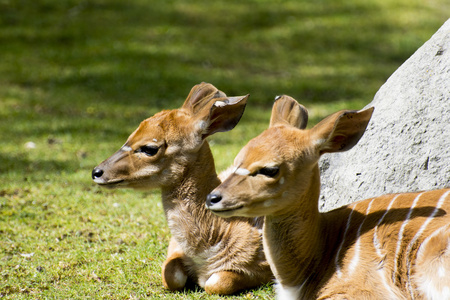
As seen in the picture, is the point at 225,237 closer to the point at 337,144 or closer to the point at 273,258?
the point at 273,258

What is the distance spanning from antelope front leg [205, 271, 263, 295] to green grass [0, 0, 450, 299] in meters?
0.08

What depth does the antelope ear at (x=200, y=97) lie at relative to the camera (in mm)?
4977

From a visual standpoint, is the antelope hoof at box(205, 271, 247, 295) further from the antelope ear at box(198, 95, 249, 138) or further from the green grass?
the antelope ear at box(198, 95, 249, 138)

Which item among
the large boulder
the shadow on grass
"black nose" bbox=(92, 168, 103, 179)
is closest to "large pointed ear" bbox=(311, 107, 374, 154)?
the large boulder

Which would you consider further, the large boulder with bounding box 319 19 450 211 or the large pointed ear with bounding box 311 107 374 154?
the large boulder with bounding box 319 19 450 211

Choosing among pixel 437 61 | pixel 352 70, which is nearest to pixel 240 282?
pixel 437 61

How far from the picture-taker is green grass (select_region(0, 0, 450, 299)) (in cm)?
549

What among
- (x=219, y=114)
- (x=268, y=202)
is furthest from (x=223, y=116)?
(x=268, y=202)

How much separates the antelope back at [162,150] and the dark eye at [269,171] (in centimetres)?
104

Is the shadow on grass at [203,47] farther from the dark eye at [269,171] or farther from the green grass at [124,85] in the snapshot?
the dark eye at [269,171]

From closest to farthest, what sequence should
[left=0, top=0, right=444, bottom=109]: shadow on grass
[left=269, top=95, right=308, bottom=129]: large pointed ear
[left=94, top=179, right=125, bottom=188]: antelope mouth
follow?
[left=269, top=95, right=308, bottom=129]: large pointed ear, [left=94, top=179, right=125, bottom=188]: antelope mouth, [left=0, top=0, right=444, bottom=109]: shadow on grass

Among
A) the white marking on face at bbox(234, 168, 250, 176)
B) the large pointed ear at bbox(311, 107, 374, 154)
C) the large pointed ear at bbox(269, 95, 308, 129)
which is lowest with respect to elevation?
the white marking on face at bbox(234, 168, 250, 176)

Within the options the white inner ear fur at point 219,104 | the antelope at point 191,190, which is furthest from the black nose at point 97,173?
the white inner ear fur at point 219,104

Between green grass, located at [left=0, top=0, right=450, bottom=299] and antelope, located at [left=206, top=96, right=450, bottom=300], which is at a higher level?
antelope, located at [left=206, top=96, right=450, bottom=300]
